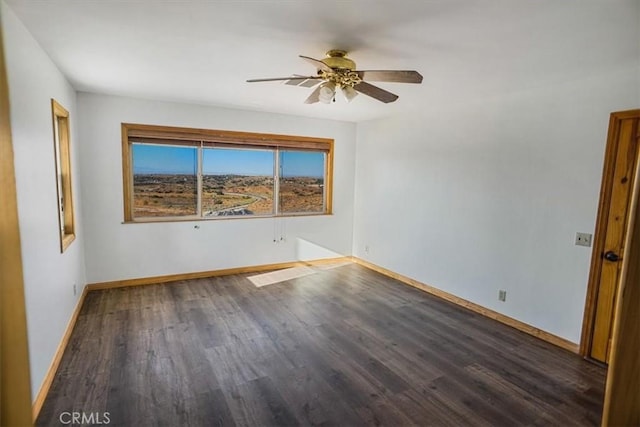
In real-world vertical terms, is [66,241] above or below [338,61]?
below

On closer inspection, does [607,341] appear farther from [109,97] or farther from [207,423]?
[109,97]

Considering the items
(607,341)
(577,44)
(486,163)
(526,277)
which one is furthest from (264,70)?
(607,341)

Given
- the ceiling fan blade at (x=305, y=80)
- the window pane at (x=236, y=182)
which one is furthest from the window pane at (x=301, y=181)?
the ceiling fan blade at (x=305, y=80)

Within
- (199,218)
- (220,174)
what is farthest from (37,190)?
(220,174)

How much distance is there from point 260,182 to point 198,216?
3.43 ft

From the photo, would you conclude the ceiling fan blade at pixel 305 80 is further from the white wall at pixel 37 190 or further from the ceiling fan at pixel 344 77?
the white wall at pixel 37 190

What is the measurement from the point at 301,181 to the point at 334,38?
11.3 feet

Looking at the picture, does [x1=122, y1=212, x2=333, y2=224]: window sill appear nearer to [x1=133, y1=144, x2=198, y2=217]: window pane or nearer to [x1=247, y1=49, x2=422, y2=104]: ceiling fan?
[x1=133, y1=144, x2=198, y2=217]: window pane

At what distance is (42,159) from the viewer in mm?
2486

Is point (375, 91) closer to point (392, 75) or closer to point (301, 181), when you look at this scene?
point (392, 75)

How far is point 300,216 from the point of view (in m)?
5.56

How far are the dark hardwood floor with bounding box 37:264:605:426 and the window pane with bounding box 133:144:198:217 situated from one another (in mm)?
1221

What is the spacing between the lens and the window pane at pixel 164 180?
14.7 feet

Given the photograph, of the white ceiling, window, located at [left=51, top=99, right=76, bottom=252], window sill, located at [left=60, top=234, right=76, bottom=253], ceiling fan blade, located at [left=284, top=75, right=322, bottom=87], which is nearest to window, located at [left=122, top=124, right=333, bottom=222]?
window, located at [left=51, top=99, right=76, bottom=252]
